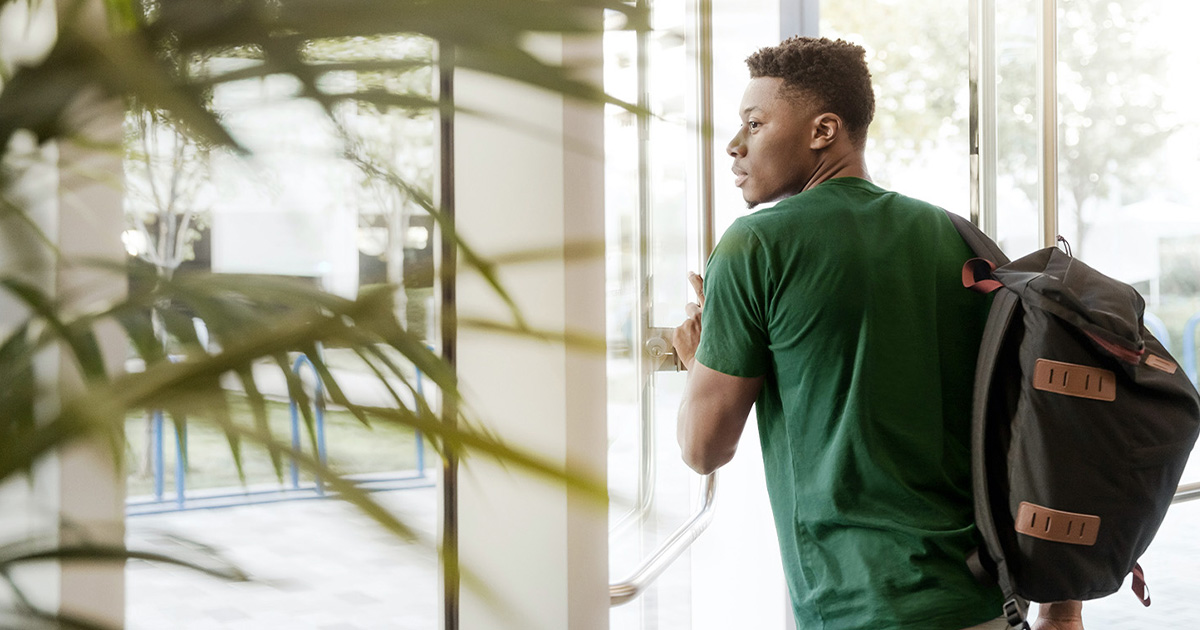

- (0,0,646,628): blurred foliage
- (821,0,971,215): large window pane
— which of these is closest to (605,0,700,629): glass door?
(821,0,971,215): large window pane

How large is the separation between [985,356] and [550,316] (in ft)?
2.18

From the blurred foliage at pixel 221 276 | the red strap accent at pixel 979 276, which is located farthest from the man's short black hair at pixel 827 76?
the blurred foliage at pixel 221 276

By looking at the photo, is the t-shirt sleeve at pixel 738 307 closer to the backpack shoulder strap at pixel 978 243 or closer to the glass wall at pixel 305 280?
the backpack shoulder strap at pixel 978 243

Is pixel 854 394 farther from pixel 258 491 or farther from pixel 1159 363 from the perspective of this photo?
pixel 258 491

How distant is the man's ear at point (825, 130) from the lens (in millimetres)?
1636

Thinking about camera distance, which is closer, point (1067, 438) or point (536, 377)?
point (1067, 438)

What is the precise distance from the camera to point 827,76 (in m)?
1.66

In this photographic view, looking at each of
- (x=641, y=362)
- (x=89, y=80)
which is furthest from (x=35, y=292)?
(x=641, y=362)

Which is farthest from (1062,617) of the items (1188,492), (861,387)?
(1188,492)

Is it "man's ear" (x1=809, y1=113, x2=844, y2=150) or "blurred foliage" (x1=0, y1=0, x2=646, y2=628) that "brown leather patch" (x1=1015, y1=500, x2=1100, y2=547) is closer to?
"man's ear" (x1=809, y1=113, x2=844, y2=150)

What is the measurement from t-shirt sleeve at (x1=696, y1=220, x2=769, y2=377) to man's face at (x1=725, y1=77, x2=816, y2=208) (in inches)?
8.3

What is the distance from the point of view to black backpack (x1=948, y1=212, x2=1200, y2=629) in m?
1.41

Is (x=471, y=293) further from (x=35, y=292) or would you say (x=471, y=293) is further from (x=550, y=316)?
(x=35, y=292)

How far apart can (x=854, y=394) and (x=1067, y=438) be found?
31cm
